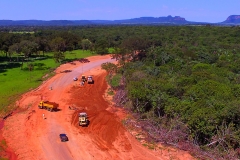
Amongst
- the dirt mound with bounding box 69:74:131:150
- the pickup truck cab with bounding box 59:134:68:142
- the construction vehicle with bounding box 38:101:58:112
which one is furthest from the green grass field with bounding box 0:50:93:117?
the pickup truck cab with bounding box 59:134:68:142

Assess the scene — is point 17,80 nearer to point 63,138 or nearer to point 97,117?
point 97,117

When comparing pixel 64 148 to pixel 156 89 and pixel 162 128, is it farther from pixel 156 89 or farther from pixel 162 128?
pixel 156 89

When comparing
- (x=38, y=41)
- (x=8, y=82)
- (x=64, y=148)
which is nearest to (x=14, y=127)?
(x=64, y=148)

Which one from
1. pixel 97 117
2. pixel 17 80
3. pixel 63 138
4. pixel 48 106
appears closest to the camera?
pixel 63 138

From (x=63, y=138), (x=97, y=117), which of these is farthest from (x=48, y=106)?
(x=63, y=138)

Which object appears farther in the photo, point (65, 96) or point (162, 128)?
point (65, 96)
